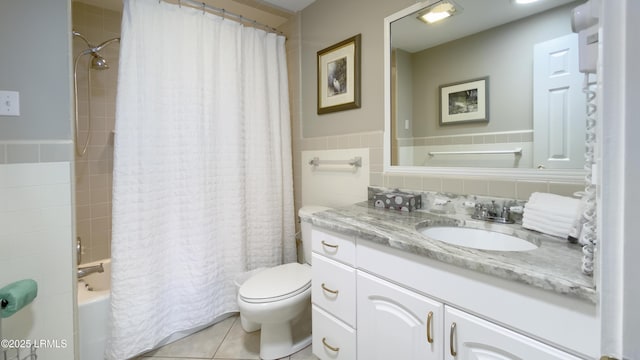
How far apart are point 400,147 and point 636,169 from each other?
134 cm

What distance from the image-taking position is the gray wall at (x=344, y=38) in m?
1.65

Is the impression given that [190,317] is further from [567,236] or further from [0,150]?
[567,236]

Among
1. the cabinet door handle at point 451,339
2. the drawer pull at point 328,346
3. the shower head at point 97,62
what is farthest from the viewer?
the shower head at point 97,62

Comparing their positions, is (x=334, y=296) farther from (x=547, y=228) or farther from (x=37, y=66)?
(x=37, y=66)

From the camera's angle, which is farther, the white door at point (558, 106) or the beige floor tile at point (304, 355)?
the beige floor tile at point (304, 355)

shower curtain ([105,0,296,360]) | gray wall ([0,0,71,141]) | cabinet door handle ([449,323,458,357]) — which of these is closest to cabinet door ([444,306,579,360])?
cabinet door handle ([449,323,458,357])

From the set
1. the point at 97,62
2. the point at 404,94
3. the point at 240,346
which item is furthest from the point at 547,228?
the point at 97,62

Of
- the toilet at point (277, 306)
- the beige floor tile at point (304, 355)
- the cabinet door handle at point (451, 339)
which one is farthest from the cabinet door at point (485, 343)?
the beige floor tile at point (304, 355)

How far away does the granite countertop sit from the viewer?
650 millimetres

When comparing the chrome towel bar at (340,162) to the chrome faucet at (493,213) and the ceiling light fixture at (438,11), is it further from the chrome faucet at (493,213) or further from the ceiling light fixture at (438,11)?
the ceiling light fixture at (438,11)

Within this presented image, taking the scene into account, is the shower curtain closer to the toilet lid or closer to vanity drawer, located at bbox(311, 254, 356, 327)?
the toilet lid

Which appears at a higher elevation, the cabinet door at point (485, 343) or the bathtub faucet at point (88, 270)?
the cabinet door at point (485, 343)

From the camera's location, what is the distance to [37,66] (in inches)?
48.3

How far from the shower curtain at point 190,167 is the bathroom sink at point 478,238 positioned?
123 centimetres
